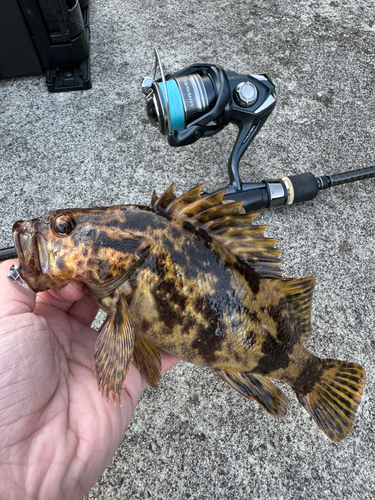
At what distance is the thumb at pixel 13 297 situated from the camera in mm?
1625

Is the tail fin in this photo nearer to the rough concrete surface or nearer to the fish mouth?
the rough concrete surface

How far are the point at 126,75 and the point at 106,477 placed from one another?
339 cm

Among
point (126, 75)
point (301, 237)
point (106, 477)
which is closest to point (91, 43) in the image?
point (126, 75)

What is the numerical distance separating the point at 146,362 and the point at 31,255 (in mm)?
716

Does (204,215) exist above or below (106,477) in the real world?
above

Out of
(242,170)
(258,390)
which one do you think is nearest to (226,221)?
(258,390)

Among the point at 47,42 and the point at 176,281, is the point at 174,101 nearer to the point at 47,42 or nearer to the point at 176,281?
the point at 176,281

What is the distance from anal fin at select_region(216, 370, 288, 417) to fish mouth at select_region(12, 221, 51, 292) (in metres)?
0.97

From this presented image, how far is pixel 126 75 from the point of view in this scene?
364 centimetres

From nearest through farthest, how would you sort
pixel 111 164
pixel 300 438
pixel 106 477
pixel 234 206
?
pixel 234 206
pixel 106 477
pixel 300 438
pixel 111 164

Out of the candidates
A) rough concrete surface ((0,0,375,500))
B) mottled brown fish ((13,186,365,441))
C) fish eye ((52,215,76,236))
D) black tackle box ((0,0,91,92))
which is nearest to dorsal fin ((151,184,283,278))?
mottled brown fish ((13,186,365,441))

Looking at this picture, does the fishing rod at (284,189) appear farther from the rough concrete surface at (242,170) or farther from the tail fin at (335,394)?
the tail fin at (335,394)

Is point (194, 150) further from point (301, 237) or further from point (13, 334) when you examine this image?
point (13, 334)

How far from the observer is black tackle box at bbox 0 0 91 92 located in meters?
3.02
